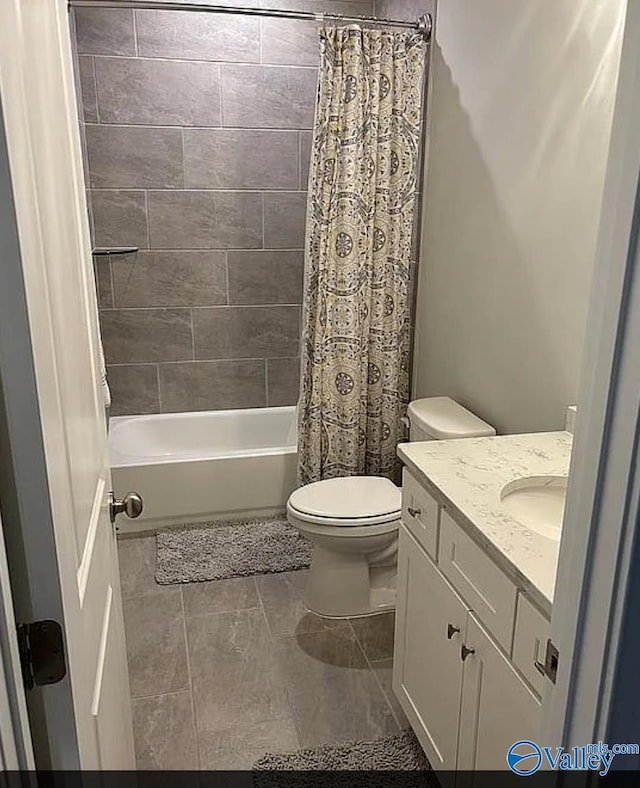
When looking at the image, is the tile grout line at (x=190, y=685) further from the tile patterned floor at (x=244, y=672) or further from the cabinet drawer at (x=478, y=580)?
the cabinet drawer at (x=478, y=580)

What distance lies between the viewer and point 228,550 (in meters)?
2.98

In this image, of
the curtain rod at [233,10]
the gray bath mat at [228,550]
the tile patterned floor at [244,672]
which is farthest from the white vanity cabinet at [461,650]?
the curtain rod at [233,10]

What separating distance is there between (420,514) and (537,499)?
0.30 metres

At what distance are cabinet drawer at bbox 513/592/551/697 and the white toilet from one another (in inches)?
41.9

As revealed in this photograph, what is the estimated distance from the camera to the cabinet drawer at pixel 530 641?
48.9 inches

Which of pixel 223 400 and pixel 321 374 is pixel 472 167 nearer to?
pixel 321 374

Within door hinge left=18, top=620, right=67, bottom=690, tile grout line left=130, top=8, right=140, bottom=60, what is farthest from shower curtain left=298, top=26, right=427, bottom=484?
door hinge left=18, top=620, right=67, bottom=690

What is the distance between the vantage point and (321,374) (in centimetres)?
300

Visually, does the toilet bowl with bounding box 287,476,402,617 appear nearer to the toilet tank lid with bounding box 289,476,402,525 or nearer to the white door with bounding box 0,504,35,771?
the toilet tank lid with bounding box 289,476,402,525

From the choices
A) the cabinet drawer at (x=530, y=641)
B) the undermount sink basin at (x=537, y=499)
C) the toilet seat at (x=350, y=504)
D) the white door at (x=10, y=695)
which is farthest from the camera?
the toilet seat at (x=350, y=504)

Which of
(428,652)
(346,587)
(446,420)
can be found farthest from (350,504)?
(428,652)

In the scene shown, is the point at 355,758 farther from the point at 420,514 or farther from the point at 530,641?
the point at 530,641

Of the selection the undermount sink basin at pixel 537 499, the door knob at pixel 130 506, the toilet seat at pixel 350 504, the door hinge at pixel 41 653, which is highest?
the door hinge at pixel 41 653

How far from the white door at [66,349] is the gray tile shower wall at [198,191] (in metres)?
2.09
